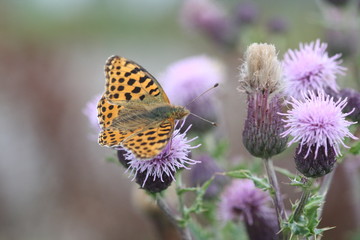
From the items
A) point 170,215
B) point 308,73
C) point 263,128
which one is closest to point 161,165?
point 170,215

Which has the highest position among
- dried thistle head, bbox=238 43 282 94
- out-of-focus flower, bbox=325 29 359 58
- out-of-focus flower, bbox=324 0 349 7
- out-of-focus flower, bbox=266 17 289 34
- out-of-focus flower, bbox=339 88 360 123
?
out-of-focus flower, bbox=324 0 349 7

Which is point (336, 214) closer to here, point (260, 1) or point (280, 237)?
point (280, 237)

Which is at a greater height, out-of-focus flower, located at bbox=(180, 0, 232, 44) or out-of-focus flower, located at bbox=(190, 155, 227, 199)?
out-of-focus flower, located at bbox=(180, 0, 232, 44)

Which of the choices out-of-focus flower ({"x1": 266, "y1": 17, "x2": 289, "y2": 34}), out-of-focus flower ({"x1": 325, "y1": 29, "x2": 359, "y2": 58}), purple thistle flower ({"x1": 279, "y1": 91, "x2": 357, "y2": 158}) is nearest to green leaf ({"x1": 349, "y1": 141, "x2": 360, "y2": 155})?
purple thistle flower ({"x1": 279, "y1": 91, "x2": 357, "y2": 158})

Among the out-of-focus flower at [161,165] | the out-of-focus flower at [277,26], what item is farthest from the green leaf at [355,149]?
the out-of-focus flower at [277,26]

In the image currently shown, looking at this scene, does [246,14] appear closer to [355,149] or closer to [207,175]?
[207,175]

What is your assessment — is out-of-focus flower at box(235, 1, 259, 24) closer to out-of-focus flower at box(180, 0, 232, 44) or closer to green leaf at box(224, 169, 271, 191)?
out-of-focus flower at box(180, 0, 232, 44)

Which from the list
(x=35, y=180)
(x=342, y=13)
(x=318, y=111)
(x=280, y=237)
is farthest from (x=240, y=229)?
(x=35, y=180)
